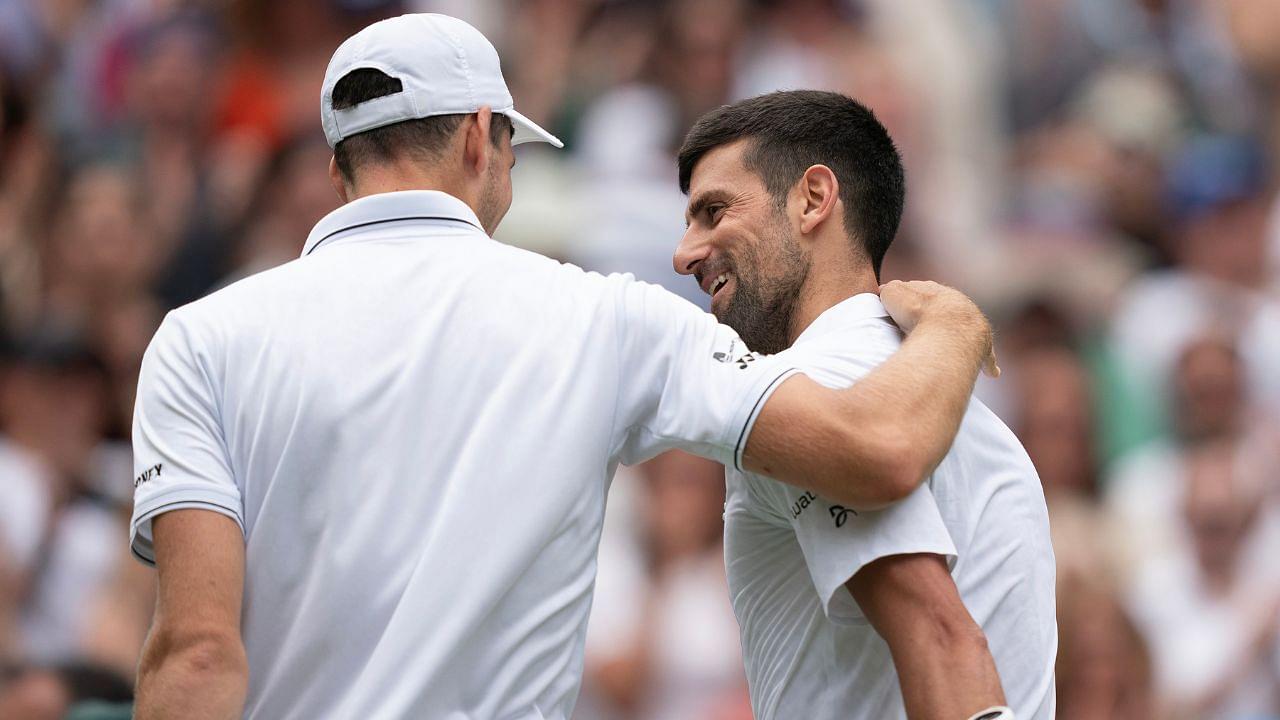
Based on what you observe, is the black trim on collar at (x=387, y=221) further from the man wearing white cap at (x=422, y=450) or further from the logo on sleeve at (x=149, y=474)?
the logo on sleeve at (x=149, y=474)

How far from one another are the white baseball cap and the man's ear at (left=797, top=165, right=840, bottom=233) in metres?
0.55

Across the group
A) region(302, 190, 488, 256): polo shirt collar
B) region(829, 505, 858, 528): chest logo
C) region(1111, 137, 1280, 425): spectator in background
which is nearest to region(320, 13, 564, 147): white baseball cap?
region(302, 190, 488, 256): polo shirt collar

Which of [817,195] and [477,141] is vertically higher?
[477,141]

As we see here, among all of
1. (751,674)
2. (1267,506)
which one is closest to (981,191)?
(1267,506)

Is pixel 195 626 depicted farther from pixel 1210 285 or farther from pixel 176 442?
pixel 1210 285

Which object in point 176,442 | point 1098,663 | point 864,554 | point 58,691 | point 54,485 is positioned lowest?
point 1098,663

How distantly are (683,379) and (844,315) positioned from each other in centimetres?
44

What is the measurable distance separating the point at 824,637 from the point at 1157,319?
5.96 m

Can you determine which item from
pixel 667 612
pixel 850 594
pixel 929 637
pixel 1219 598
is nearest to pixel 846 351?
pixel 850 594

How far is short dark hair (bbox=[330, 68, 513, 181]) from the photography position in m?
2.61

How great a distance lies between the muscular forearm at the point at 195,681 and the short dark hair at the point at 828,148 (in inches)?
49.9

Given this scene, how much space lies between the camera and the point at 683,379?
251 centimetres

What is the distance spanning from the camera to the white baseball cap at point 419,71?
8.54 feet

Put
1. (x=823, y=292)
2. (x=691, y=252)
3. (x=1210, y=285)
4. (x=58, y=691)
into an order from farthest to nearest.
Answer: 1. (x=1210, y=285)
2. (x=58, y=691)
3. (x=691, y=252)
4. (x=823, y=292)
